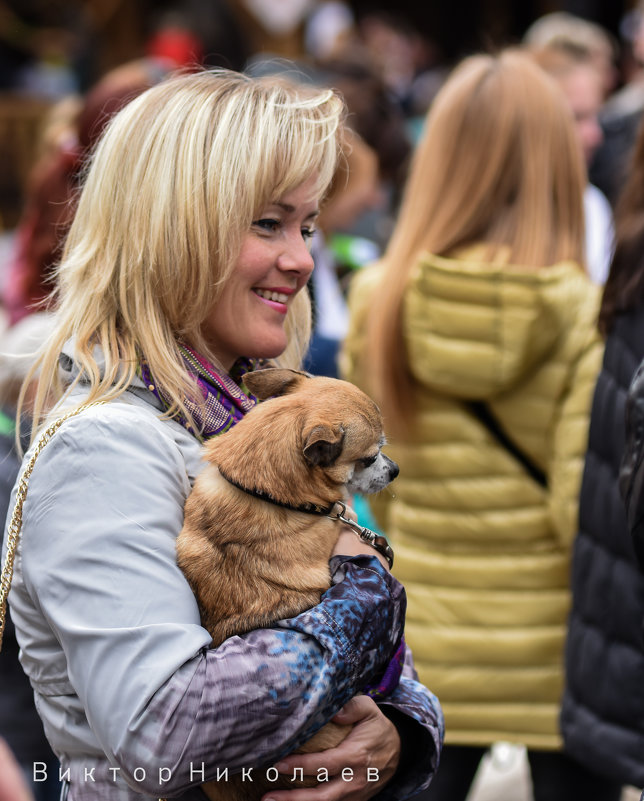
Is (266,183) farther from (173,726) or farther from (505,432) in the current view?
(505,432)

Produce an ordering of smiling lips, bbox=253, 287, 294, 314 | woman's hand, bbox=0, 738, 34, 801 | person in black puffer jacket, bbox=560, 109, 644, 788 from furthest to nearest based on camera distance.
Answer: person in black puffer jacket, bbox=560, 109, 644, 788, smiling lips, bbox=253, 287, 294, 314, woman's hand, bbox=0, 738, 34, 801

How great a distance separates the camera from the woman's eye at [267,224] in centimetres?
211

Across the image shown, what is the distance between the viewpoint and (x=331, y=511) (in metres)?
2.06

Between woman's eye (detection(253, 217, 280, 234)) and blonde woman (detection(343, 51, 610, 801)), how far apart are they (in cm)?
147

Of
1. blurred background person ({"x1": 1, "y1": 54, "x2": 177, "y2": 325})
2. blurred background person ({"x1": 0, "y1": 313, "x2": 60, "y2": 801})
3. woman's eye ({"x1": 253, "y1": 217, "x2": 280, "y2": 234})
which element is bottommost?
blurred background person ({"x1": 0, "y1": 313, "x2": 60, "y2": 801})

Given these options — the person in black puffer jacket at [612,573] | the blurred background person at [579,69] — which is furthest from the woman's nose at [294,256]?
the blurred background person at [579,69]

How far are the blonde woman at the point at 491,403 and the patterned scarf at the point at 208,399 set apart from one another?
1.51m

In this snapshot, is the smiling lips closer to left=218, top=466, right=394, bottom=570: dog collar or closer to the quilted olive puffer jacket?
left=218, top=466, right=394, bottom=570: dog collar

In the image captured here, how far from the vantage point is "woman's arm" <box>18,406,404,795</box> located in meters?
1.67

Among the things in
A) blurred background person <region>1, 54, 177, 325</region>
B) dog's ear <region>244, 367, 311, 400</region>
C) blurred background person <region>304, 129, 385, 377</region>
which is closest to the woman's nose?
dog's ear <region>244, 367, 311, 400</region>

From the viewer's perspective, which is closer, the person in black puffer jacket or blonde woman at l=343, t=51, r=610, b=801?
the person in black puffer jacket

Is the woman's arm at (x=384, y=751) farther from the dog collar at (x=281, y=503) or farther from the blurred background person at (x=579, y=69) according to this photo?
the blurred background person at (x=579, y=69)

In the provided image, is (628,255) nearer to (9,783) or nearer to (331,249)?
(9,783)

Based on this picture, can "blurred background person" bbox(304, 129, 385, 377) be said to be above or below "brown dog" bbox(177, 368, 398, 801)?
below
